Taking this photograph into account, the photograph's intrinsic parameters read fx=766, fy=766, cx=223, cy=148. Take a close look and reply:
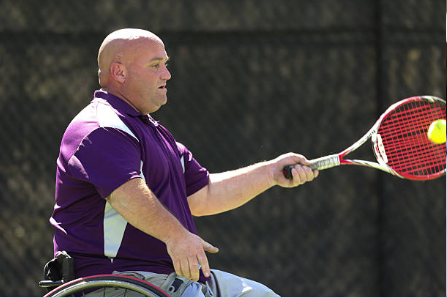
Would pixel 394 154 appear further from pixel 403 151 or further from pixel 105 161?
pixel 105 161

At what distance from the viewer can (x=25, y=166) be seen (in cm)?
418

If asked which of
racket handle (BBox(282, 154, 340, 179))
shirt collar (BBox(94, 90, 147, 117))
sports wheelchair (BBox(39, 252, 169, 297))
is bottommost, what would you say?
sports wheelchair (BBox(39, 252, 169, 297))

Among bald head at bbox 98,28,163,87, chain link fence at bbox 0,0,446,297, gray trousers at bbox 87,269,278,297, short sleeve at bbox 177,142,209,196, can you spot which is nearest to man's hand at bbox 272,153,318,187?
short sleeve at bbox 177,142,209,196

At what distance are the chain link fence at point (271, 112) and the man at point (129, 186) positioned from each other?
4.44 feet

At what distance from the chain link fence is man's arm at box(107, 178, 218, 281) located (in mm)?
1922

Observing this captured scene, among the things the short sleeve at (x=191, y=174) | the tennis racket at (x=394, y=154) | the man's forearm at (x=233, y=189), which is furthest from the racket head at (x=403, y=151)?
the short sleeve at (x=191, y=174)

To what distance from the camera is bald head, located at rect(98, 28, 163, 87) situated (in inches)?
108

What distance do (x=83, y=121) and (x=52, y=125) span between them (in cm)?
179

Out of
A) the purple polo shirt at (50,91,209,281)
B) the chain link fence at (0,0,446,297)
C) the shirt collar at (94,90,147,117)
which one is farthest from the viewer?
the chain link fence at (0,0,446,297)

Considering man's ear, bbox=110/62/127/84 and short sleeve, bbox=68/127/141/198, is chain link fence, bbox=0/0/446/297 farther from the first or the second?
short sleeve, bbox=68/127/141/198

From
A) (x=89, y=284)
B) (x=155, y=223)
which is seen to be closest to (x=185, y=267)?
(x=155, y=223)

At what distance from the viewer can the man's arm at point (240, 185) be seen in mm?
3064

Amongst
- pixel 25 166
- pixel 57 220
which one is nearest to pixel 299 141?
pixel 25 166

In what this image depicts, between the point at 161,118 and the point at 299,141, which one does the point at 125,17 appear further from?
the point at 299,141
